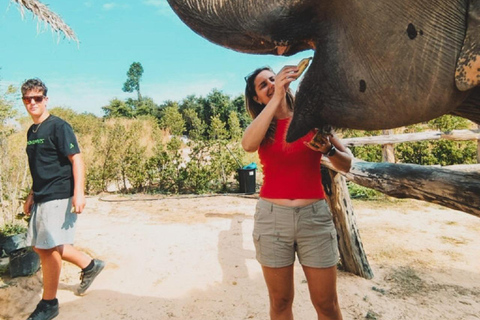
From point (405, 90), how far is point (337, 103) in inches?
6.3

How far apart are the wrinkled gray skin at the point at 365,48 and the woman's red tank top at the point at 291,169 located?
1018mm

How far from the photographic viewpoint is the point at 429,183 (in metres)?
1.62

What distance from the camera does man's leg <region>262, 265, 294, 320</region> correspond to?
1907 millimetres

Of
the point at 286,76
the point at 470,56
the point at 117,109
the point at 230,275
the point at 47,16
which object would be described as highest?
the point at 117,109

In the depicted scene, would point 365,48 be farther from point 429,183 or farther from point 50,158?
point 50,158

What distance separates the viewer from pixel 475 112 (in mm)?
792

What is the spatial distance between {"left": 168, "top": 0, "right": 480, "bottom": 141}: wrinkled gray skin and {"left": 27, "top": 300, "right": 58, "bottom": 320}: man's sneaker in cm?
328

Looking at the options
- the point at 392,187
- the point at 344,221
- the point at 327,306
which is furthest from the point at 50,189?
the point at 344,221

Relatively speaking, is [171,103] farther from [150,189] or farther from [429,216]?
[429,216]

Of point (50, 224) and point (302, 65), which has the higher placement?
point (302, 65)

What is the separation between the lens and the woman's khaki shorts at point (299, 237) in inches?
73.3

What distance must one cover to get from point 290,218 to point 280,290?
43 cm

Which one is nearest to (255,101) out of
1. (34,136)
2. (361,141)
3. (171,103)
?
(34,136)

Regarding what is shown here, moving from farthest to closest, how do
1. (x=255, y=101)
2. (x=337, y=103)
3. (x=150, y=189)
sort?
(x=150, y=189) → (x=255, y=101) → (x=337, y=103)
